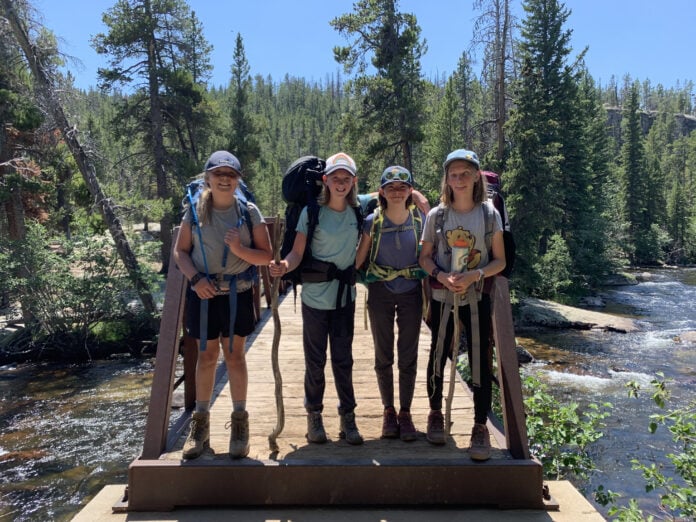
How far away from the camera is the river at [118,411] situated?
788cm

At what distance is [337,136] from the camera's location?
2358 cm

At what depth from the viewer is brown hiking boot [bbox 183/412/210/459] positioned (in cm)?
322

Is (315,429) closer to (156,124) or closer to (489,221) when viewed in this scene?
(489,221)

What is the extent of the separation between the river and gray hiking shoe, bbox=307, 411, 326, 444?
5.32 metres

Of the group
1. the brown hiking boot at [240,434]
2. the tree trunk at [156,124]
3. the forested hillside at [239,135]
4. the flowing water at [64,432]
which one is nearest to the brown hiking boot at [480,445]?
the brown hiking boot at [240,434]

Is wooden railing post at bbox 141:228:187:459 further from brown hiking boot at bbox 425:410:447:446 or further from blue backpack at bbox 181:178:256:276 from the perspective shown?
brown hiking boot at bbox 425:410:447:446

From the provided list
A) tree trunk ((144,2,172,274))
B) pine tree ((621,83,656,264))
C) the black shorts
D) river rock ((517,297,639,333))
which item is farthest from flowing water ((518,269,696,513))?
pine tree ((621,83,656,264))

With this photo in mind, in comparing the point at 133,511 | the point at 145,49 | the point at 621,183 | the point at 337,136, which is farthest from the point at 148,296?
the point at 621,183

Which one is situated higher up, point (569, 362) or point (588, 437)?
point (588, 437)

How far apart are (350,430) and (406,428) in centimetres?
38

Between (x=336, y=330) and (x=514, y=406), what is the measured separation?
123cm

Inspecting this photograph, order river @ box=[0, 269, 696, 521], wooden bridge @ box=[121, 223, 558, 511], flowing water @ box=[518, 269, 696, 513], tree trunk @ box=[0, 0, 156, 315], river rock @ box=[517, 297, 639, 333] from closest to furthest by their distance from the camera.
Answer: wooden bridge @ box=[121, 223, 558, 511] < river @ box=[0, 269, 696, 521] < flowing water @ box=[518, 269, 696, 513] < tree trunk @ box=[0, 0, 156, 315] < river rock @ box=[517, 297, 639, 333]

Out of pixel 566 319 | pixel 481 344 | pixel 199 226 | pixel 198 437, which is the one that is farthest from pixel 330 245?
pixel 566 319

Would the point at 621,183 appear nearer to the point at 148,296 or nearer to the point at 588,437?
the point at 148,296
